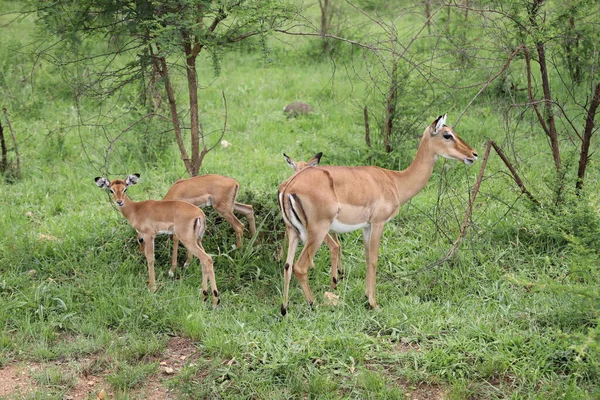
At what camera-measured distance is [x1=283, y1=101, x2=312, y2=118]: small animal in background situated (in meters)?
10.6

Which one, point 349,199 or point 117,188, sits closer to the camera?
point 349,199

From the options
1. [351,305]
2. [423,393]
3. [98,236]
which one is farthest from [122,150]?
[423,393]

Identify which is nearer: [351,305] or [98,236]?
[351,305]

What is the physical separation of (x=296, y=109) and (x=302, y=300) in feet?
17.4

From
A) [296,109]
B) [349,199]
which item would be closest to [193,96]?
[349,199]

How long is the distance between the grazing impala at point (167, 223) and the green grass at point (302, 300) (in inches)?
8.8

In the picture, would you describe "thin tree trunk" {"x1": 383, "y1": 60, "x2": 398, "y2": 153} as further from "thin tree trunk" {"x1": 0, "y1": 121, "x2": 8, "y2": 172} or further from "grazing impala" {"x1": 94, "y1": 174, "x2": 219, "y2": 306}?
"thin tree trunk" {"x1": 0, "y1": 121, "x2": 8, "y2": 172}

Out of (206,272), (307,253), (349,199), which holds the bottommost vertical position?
(206,272)

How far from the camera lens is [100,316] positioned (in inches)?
215

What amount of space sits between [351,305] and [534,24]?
9.70ft

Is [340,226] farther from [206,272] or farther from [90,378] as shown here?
[90,378]

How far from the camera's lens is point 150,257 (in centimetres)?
588

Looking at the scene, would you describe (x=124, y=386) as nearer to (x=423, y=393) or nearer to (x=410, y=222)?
(x=423, y=393)

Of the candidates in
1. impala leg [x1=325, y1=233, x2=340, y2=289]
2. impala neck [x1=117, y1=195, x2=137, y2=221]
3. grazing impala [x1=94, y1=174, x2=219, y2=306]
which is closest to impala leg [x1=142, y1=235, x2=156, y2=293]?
grazing impala [x1=94, y1=174, x2=219, y2=306]
